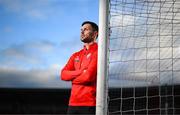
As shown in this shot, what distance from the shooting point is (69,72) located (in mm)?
2420

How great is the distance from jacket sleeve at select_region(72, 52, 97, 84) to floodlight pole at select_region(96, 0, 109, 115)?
0.10ft

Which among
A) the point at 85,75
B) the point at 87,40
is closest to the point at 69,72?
the point at 85,75

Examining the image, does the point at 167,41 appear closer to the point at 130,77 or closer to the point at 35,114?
the point at 130,77

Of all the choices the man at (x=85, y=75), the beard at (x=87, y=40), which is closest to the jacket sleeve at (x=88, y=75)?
the man at (x=85, y=75)

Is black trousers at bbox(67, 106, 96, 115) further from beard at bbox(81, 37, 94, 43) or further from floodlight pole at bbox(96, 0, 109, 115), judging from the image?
beard at bbox(81, 37, 94, 43)

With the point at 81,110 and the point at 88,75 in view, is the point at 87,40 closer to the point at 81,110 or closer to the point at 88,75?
the point at 88,75

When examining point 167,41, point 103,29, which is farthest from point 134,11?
point 103,29

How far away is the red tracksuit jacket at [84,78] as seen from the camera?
2.34 metres

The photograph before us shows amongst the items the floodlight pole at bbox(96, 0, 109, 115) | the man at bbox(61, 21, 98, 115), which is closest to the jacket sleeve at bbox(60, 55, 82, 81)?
the man at bbox(61, 21, 98, 115)

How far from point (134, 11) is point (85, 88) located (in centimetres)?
108

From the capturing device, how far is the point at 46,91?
17.5 metres

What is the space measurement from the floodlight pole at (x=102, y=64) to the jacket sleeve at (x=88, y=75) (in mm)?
29

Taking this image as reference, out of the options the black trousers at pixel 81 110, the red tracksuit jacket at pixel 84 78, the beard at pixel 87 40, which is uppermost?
the beard at pixel 87 40

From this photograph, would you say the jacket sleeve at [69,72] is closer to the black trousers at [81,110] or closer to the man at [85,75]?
the man at [85,75]
